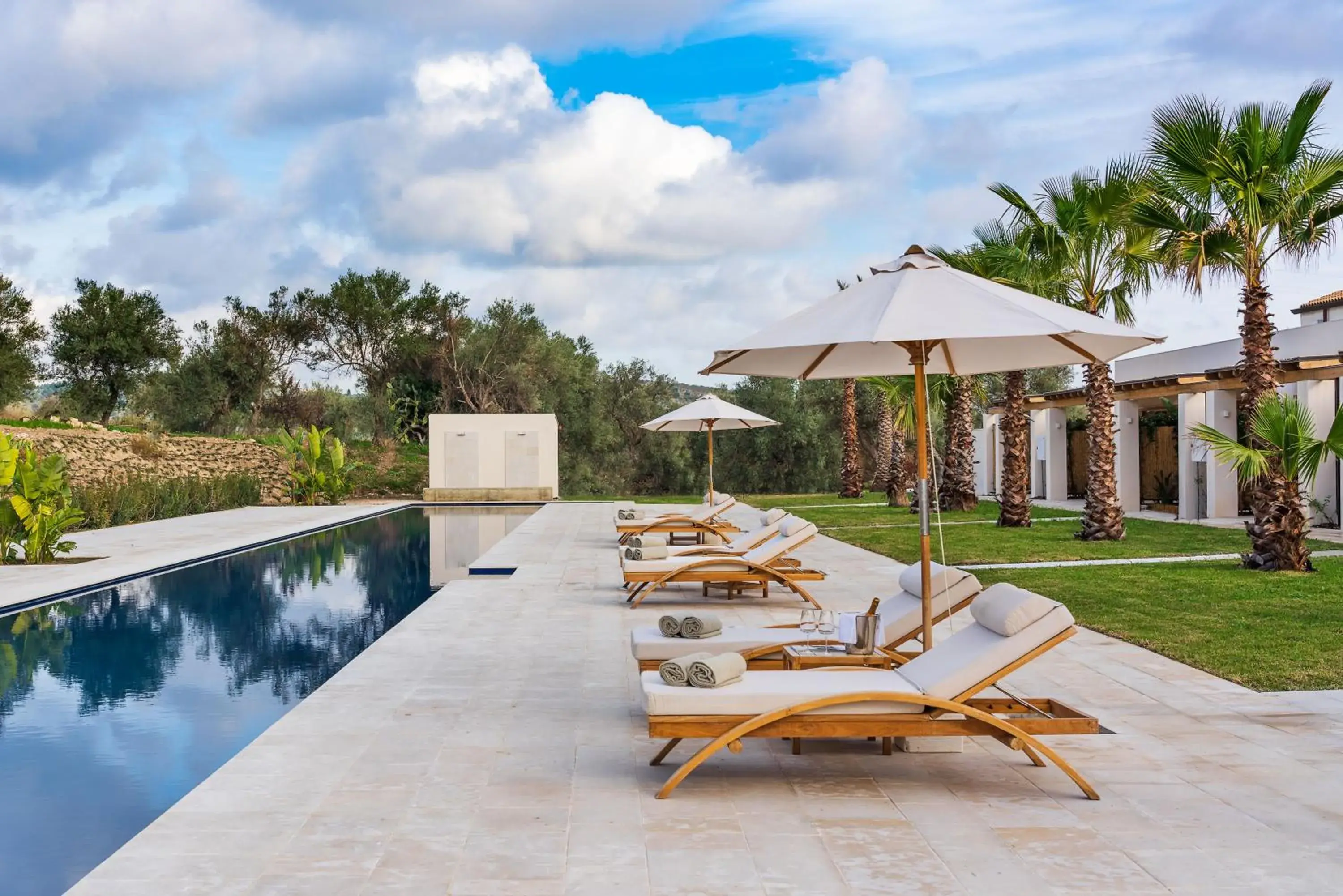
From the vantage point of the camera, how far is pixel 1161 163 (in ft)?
39.3

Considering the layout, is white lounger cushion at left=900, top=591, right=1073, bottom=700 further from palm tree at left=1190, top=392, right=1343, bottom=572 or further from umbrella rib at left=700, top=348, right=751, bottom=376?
palm tree at left=1190, top=392, right=1343, bottom=572

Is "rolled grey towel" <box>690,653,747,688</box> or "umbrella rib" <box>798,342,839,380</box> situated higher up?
"umbrella rib" <box>798,342,839,380</box>

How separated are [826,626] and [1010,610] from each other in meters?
1.23

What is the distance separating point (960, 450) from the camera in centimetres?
2192

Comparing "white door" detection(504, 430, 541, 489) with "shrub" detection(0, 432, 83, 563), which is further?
"white door" detection(504, 430, 541, 489)

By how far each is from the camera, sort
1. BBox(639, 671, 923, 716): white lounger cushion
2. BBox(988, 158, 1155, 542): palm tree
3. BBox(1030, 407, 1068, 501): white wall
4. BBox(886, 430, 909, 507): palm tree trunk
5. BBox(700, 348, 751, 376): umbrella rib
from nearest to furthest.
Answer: BBox(639, 671, 923, 716): white lounger cushion, BBox(700, 348, 751, 376): umbrella rib, BBox(988, 158, 1155, 542): palm tree, BBox(886, 430, 909, 507): palm tree trunk, BBox(1030, 407, 1068, 501): white wall

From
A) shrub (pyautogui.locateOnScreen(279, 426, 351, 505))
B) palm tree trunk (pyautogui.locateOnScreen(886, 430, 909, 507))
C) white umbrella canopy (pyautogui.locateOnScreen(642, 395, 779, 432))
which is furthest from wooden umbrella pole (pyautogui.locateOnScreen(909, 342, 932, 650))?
shrub (pyautogui.locateOnScreen(279, 426, 351, 505))

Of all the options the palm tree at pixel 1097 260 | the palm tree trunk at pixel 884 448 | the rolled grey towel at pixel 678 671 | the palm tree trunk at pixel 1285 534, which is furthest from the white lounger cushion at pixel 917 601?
the palm tree trunk at pixel 884 448

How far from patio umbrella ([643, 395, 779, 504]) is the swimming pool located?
13.7ft

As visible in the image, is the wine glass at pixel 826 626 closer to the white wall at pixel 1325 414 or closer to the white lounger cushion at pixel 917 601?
the white lounger cushion at pixel 917 601

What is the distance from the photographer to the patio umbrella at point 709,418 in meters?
17.4

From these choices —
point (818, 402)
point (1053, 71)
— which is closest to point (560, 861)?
point (1053, 71)

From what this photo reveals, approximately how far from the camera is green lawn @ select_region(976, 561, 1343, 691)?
706 centimetres

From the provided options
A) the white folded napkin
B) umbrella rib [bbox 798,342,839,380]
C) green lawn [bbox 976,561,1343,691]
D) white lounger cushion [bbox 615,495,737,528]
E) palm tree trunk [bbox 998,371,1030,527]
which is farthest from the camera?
palm tree trunk [bbox 998,371,1030,527]
